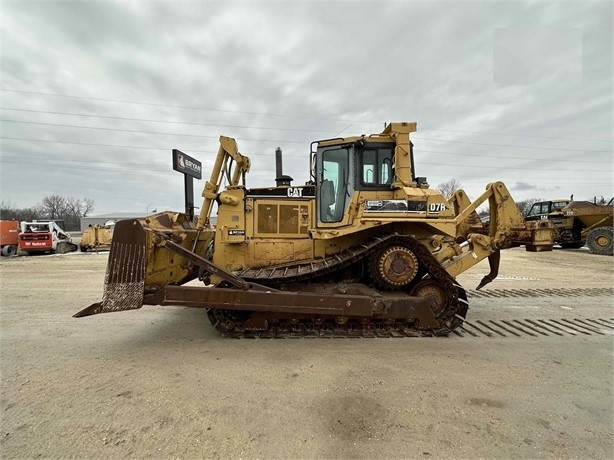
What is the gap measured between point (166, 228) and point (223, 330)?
1.84 m

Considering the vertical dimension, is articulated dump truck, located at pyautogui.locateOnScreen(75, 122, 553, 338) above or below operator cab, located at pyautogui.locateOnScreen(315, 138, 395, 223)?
below

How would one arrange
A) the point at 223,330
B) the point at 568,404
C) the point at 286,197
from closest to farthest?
the point at 568,404 → the point at 223,330 → the point at 286,197

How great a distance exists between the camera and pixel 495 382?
10.7 ft

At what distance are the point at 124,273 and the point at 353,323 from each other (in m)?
3.25

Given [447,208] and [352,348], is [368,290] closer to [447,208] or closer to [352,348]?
[352,348]

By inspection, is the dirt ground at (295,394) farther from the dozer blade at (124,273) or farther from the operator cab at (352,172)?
the operator cab at (352,172)

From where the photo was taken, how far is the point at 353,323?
455cm

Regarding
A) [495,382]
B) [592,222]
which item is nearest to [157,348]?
[495,382]

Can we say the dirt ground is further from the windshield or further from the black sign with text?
the black sign with text

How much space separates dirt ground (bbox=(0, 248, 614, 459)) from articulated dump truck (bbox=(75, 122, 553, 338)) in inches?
15.2

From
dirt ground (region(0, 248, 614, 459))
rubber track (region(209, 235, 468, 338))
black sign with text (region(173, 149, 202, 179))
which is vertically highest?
black sign with text (region(173, 149, 202, 179))

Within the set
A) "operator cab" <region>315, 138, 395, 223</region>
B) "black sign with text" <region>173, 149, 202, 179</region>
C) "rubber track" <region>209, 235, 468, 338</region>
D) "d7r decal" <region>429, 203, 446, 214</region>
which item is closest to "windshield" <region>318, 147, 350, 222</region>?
"operator cab" <region>315, 138, 395, 223</region>

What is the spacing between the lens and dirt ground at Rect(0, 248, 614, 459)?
2.39 meters

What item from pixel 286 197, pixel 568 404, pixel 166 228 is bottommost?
pixel 568 404
